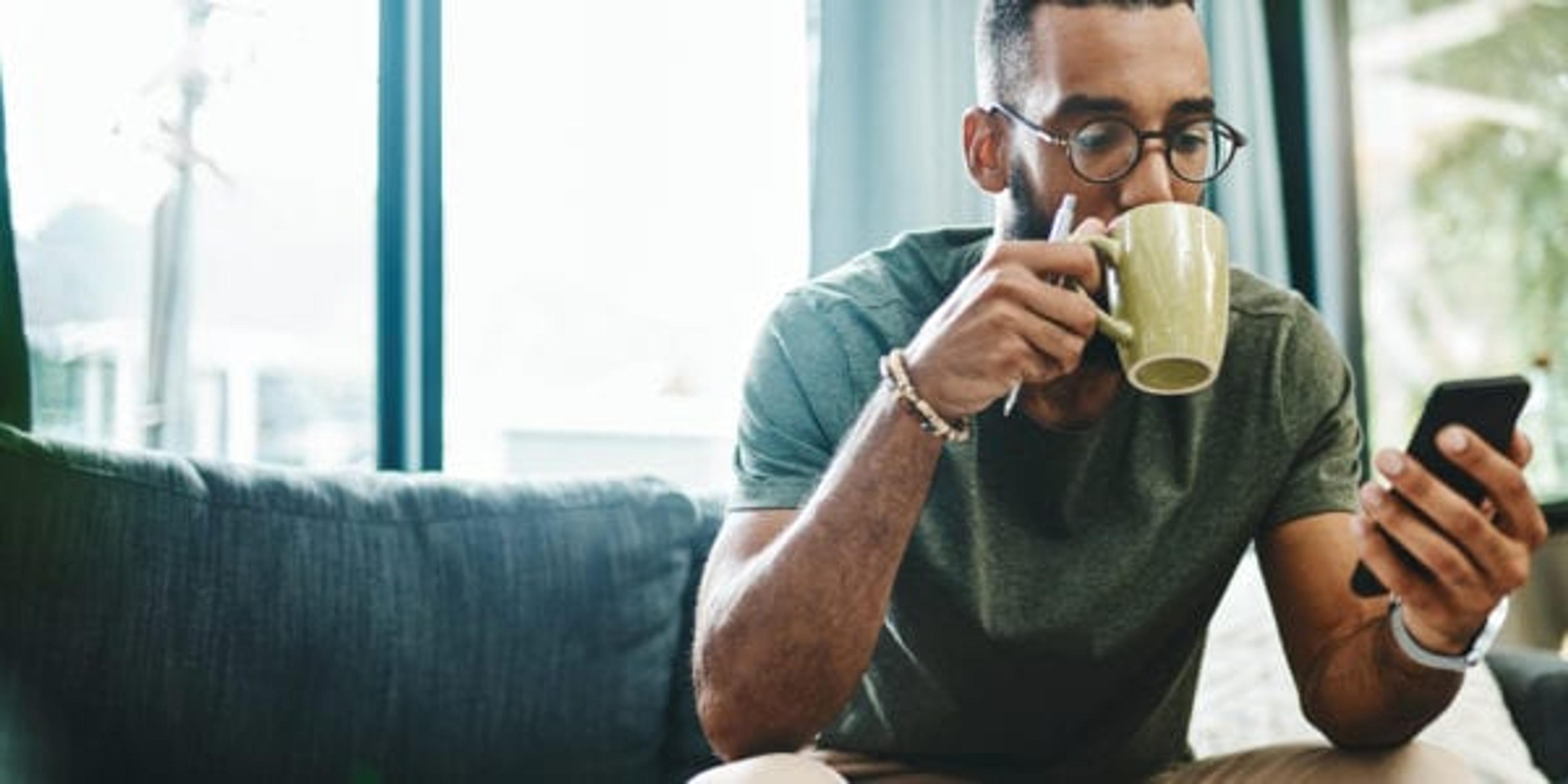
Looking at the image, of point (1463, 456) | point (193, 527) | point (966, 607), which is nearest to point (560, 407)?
point (193, 527)

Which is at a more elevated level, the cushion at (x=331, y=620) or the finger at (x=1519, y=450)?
the finger at (x=1519, y=450)

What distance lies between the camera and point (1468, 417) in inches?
31.2

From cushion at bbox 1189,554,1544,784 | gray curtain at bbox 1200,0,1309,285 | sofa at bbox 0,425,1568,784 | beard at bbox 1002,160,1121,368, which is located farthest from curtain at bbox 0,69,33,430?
gray curtain at bbox 1200,0,1309,285

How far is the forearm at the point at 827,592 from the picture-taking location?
98 centimetres

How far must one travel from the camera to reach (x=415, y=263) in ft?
7.34

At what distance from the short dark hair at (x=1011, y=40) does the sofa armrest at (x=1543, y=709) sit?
0.94m

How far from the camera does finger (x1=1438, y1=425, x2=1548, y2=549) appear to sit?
0.78 metres

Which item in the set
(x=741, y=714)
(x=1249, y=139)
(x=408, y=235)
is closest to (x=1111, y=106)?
(x=741, y=714)

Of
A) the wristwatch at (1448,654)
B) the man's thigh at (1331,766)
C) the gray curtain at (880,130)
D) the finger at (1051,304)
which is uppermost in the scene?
the gray curtain at (880,130)

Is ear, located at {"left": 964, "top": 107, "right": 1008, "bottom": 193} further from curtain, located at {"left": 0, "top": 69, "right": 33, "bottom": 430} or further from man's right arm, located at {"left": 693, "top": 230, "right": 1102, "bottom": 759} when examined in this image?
curtain, located at {"left": 0, "top": 69, "right": 33, "bottom": 430}


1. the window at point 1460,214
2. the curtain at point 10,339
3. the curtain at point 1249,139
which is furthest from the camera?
the window at point 1460,214

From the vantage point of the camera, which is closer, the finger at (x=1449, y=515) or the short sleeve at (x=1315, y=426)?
the finger at (x=1449, y=515)

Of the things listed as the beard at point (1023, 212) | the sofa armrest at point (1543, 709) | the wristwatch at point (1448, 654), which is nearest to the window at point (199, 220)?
the beard at point (1023, 212)

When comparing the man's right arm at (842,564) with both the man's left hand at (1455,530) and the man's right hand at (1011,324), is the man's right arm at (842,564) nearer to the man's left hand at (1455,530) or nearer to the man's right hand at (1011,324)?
the man's right hand at (1011,324)
